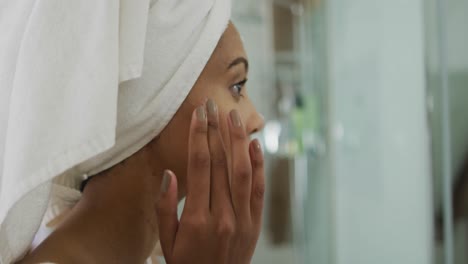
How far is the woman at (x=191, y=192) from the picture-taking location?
0.57 metres

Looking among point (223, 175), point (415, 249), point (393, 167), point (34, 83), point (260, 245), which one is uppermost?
point (34, 83)

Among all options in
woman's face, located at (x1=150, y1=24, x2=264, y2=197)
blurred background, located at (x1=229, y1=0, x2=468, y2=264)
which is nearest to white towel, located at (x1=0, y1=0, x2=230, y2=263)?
woman's face, located at (x1=150, y1=24, x2=264, y2=197)

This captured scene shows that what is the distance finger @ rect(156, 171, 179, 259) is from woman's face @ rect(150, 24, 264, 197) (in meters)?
0.09

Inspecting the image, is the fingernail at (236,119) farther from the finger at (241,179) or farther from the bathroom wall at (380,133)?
the bathroom wall at (380,133)

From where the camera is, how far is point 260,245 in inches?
78.5

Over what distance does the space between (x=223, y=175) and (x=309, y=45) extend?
1561 mm

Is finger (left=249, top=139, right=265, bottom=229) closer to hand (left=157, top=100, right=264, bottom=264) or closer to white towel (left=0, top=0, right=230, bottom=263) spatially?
hand (left=157, top=100, right=264, bottom=264)

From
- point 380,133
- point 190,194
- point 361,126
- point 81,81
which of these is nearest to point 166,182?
point 190,194

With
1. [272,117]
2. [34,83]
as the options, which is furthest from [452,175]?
[272,117]

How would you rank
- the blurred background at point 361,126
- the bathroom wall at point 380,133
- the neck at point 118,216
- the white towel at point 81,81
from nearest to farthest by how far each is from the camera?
1. the white towel at point 81,81
2. the neck at point 118,216
3. the blurred background at point 361,126
4. the bathroom wall at point 380,133

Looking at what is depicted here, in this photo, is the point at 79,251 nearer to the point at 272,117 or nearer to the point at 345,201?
the point at 345,201

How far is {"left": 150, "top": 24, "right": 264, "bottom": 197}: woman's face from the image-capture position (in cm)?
66

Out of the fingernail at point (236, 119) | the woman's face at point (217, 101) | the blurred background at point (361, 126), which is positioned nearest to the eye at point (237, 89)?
the woman's face at point (217, 101)

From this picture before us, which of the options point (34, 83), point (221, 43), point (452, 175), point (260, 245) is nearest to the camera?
point (34, 83)
